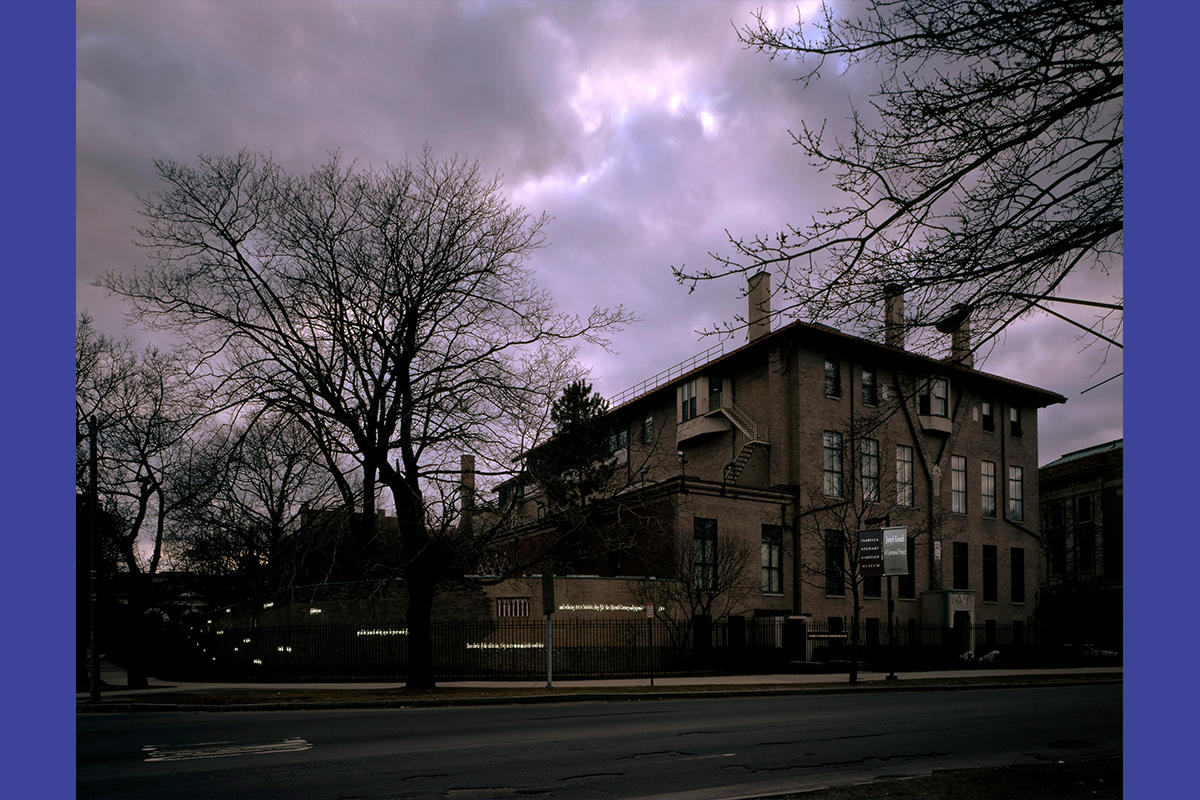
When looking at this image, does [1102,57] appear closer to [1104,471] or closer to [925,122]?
[925,122]

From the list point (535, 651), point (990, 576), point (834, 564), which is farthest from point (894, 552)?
point (990, 576)

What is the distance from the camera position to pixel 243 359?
22.1 metres

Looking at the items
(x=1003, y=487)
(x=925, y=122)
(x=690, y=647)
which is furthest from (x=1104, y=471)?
(x=925, y=122)

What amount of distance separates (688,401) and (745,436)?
4.39 metres

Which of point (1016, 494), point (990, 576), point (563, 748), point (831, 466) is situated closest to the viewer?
point (563, 748)

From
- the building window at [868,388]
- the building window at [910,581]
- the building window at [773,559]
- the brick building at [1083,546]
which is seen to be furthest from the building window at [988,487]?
the building window at [773,559]

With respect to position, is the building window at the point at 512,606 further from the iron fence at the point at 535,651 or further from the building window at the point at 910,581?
the building window at the point at 910,581

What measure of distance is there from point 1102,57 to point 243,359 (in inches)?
761

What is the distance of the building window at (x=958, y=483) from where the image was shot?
1906 inches

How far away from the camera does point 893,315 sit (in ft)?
28.9

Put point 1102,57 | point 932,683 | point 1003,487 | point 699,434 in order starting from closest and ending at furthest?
point 1102,57, point 932,683, point 699,434, point 1003,487

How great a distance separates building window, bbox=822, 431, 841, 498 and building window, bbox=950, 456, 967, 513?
911cm

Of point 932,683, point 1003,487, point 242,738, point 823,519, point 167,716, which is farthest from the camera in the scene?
point 1003,487

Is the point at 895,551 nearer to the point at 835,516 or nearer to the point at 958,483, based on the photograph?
the point at 835,516
